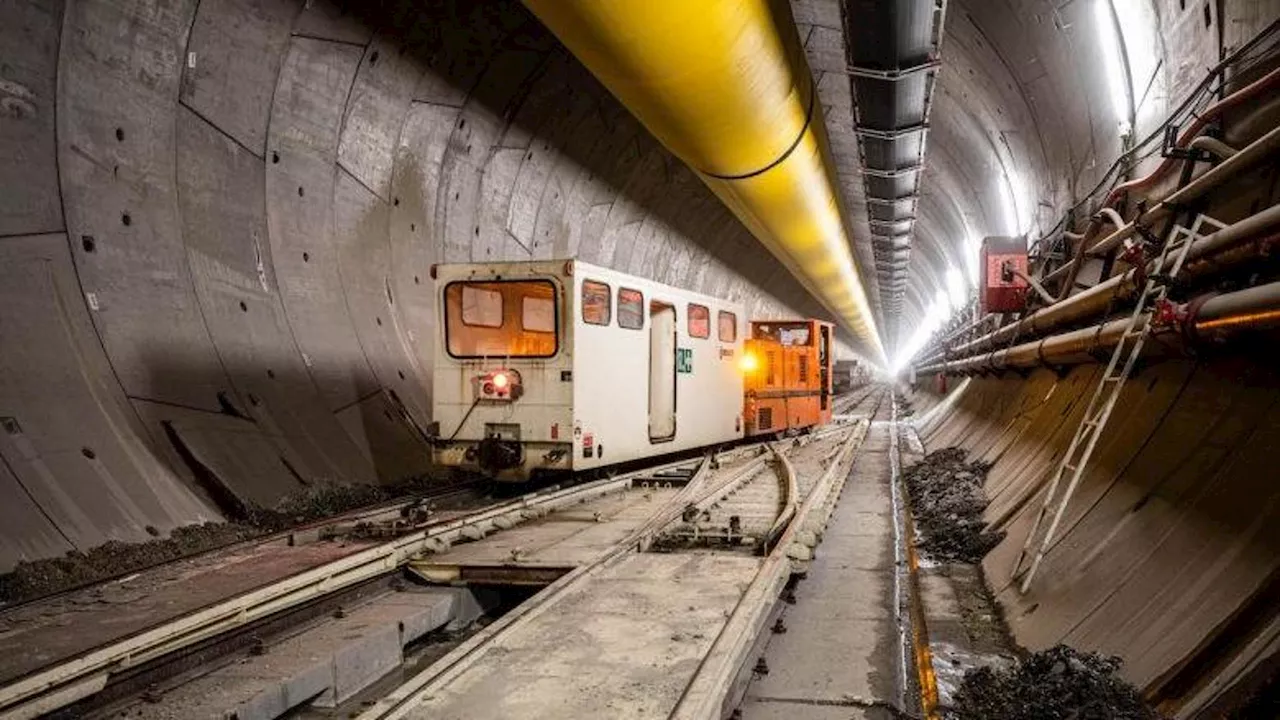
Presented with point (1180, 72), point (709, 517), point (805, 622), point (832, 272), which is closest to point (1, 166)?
point (709, 517)

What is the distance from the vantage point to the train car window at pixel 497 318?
9.20m

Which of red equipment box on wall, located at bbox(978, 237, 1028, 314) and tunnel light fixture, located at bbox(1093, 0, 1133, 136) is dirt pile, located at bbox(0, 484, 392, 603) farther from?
tunnel light fixture, located at bbox(1093, 0, 1133, 136)

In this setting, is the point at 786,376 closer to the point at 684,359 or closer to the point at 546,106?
the point at 684,359

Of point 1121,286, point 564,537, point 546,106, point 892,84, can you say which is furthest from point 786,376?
point 1121,286

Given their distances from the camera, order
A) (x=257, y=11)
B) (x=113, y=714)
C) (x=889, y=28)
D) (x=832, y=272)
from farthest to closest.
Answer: (x=832, y=272) < (x=257, y=11) < (x=889, y=28) < (x=113, y=714)

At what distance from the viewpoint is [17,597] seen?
529cm

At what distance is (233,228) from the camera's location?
8.65 metres

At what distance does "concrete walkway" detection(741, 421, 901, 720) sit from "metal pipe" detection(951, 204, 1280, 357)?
2.68 meters

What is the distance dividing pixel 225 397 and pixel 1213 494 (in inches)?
318

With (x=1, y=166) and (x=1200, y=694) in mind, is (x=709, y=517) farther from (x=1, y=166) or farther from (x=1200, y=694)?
(x=1, y=166)

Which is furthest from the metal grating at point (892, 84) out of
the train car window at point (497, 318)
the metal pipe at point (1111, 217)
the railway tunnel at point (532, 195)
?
the train car window at point (497, 318)

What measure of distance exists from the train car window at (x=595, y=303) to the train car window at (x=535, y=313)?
901 mm

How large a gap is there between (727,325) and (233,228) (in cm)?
720

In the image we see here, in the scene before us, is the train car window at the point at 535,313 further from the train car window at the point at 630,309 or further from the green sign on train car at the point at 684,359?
the green sign on train car at the point at 684,359
